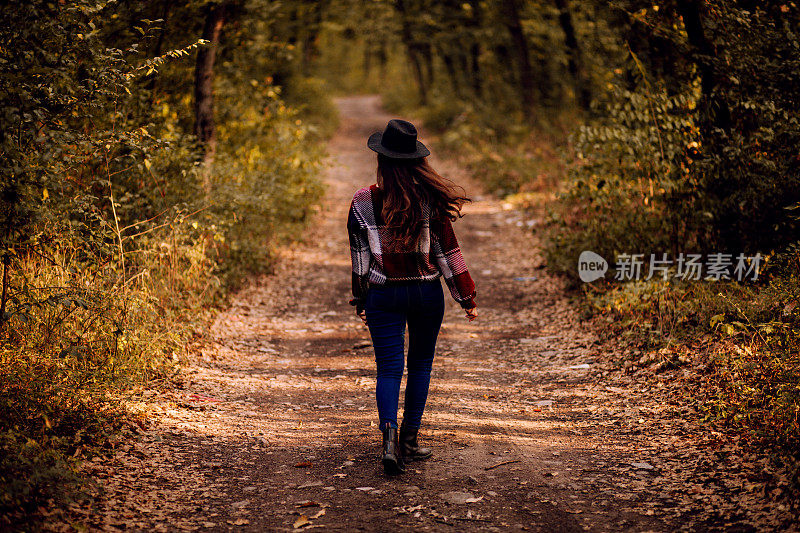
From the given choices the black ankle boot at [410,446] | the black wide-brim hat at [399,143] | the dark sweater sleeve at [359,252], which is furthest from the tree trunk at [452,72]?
the black ankle boot at [410,446]

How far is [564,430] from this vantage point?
5.30 metres

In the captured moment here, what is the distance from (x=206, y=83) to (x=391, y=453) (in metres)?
7.59

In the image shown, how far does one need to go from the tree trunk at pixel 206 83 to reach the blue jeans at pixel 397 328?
20.8 feet

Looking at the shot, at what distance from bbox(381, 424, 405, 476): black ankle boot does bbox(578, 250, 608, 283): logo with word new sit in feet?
15.9

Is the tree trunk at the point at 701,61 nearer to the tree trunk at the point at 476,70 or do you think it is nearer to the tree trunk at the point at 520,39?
the tree trunk at the point at 520,39

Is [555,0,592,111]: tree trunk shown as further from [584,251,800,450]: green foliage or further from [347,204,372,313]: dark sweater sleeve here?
[347,204,372,313]: dark sweater sleeve

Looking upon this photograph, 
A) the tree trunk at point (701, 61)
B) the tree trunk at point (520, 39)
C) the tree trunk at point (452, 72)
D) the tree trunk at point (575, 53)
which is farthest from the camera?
the tree trunk at point (452, 72)

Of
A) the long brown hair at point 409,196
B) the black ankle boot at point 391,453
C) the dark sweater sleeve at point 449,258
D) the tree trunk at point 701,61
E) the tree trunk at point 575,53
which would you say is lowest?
the black ankle boot at point 391,453

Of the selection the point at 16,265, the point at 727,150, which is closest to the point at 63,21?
the point at 16,265

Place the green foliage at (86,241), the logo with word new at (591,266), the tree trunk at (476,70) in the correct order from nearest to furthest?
the green foliage at (86,241), the logo with word new at (591,266), the tree trunk at (476,70)

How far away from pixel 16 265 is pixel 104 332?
4.16 ft

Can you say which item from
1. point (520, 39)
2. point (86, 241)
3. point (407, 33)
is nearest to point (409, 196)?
point (86, 241)

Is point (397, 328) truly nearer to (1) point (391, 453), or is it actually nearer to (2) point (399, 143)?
(1) point (391, 453)

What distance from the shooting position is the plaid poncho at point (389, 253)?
442 centimetres
